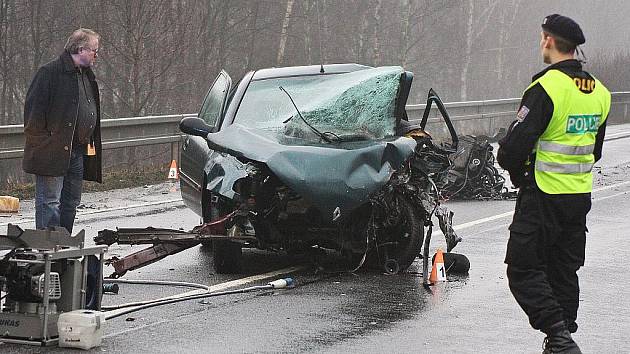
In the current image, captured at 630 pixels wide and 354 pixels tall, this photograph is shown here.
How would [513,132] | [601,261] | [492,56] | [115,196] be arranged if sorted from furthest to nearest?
[492,56] → [115,196] → [601,261] → [513,132]

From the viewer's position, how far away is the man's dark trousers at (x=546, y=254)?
6.54 m

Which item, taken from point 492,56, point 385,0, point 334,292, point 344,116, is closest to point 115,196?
point 344,116

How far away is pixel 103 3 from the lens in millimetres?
31641

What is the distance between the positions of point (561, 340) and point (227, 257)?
11.8 ft

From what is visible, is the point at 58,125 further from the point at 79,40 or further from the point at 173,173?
the point at 173,173

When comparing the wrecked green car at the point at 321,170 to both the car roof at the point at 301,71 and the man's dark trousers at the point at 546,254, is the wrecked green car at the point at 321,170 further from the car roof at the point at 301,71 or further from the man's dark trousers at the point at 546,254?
the man's dark trousers at the point at 546,254

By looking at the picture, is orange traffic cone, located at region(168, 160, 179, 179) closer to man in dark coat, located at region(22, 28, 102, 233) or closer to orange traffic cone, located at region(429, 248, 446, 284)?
man in dark coat, located at region(22, 28, 102, 233)

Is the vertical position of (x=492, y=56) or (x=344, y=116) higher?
(x=344, y=116)

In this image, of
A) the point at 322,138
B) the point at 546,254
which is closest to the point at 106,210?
the point at 322,138

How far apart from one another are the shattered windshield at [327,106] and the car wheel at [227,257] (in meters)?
0.92

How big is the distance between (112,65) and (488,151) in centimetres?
1752

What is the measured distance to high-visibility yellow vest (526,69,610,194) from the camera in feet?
21.4

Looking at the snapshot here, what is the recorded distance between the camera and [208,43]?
3678 centimetres

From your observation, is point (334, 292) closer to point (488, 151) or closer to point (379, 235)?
point (379, 235)
